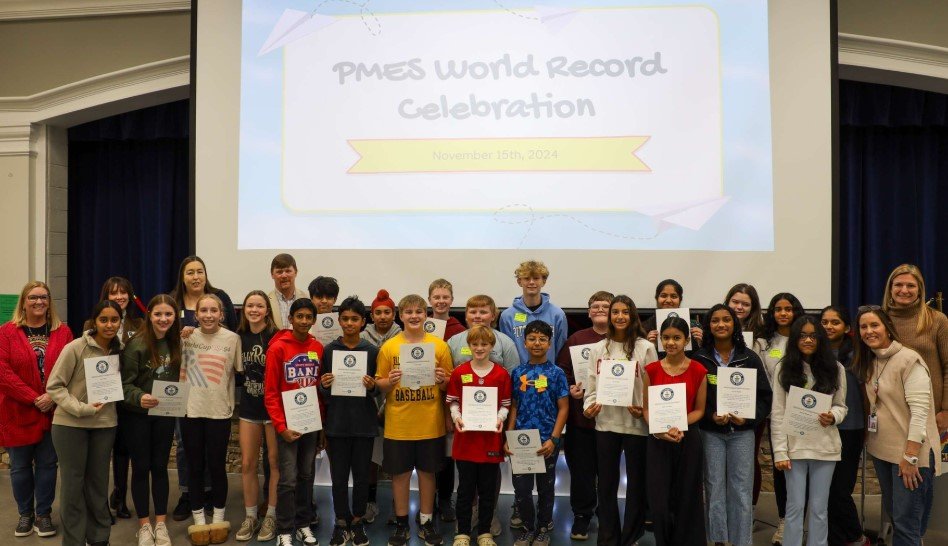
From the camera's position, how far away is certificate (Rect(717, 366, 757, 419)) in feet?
11.2

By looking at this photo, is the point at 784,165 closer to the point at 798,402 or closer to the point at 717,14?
the point at 717,14

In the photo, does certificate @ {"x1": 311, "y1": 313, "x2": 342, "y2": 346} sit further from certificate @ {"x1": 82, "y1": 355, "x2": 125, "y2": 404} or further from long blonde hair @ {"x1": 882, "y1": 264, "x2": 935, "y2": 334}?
long blonde hair @ {"x1": 882, "y1": 264, "x2": 935, "y2": 334}

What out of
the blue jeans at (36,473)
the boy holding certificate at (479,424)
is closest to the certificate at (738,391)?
the boy holding certificate at (479,424)

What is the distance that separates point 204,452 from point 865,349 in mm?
3509

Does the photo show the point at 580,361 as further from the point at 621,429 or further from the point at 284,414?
the point at 284,414

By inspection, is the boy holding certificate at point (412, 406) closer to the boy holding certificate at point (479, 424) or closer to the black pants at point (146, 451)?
the boy holding certificate at point (479, 424)

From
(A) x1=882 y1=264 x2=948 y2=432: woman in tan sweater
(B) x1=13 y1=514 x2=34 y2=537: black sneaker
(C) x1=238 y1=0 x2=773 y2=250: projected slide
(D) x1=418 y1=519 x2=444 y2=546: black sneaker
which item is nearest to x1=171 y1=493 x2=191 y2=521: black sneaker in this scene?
(B) x1=13 y1=514 x2=34 y2=537: black sneaker

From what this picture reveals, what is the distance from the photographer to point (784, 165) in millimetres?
4711

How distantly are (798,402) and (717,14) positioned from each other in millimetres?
2725

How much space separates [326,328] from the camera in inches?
161

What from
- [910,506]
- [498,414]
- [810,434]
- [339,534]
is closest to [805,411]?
[810,434]

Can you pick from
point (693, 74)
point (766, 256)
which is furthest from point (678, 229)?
point (693, 74)

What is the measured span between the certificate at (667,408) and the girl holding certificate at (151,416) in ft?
8.09

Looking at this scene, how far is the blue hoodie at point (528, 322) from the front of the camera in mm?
4156
